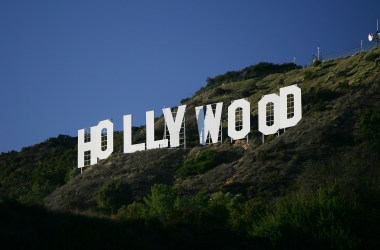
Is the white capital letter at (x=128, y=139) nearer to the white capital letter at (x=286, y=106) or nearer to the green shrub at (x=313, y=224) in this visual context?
the white capital letter at (x=286, y=106)

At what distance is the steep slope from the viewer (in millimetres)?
64812

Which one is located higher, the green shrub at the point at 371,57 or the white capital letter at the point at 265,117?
the green shrub at the point at 371,57

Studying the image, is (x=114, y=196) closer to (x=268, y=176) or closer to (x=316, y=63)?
(x=268, y=176)

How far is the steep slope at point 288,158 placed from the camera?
213 ft

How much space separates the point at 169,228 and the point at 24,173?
58.0 m

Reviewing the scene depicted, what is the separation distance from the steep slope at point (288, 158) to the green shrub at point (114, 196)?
608 mm

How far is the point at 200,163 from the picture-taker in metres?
74.5

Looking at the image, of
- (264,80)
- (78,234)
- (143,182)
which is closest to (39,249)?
(78,234)

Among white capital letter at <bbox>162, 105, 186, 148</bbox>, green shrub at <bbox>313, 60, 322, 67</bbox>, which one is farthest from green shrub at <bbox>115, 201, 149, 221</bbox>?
green shrub at <bbox>313, 60, 322, 67</bbox>

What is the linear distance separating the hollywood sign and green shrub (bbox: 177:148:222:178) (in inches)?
56.9

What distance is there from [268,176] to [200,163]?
9.19 meters

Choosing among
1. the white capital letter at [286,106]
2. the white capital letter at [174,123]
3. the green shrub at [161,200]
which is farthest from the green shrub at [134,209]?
the white capital letter at [286,106]

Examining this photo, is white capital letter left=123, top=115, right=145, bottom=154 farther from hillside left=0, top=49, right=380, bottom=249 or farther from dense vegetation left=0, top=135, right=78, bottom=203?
dense vegetation left=0, top=135, right=78, bottom=203

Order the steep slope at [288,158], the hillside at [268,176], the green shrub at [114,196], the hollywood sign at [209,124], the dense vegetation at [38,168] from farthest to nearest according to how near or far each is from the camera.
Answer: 1. the dense vegetation at [38,168]
2. the hollywood sign at [209,124]
3. the green shrub at [114,196]
4. the steep slope at [288,158]
5. the hillside at [268,176]
